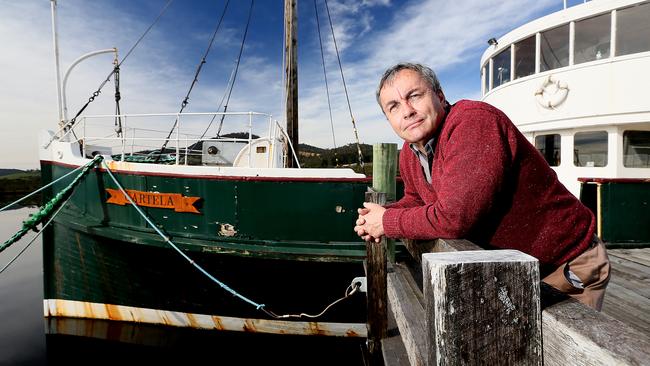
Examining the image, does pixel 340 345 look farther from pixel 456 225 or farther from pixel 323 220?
pixel 456 225

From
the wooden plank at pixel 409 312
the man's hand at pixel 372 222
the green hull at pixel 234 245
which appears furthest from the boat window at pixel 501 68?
the man's hand at pixel 372 222

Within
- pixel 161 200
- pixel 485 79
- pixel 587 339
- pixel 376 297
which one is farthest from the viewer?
pixel 485 79

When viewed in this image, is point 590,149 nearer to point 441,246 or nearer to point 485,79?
point 485,79

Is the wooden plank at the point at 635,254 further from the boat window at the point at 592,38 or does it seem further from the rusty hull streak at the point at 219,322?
the rusty hull streak at the point at 219,322

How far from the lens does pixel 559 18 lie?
625 centimetres

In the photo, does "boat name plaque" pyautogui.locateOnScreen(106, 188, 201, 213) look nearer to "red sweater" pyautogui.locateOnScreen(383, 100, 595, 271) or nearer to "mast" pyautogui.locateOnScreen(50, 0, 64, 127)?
"mast" pyautogui.locateOnScreen(50, 0, 64, 127)

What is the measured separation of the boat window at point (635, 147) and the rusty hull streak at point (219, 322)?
542 cm

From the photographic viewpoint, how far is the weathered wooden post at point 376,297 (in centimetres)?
285

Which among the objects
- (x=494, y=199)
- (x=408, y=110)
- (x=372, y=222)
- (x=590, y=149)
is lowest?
(x=372, y=222)

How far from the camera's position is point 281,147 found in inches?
266

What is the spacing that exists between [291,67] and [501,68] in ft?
15.9

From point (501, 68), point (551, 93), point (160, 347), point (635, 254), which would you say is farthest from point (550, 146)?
point (160, 347)

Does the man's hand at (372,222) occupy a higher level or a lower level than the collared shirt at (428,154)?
lower

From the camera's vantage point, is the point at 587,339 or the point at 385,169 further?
the point at 385,169
